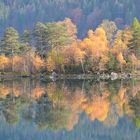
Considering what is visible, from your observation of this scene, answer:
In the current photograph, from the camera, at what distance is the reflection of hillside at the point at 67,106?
36.8m

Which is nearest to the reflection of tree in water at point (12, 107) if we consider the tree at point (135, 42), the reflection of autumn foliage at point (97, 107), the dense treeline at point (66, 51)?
the reflection of autumn foliage at point (97, 107)

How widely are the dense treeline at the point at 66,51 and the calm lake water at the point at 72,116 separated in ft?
114

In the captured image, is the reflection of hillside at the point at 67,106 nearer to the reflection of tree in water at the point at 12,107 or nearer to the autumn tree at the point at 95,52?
the reflection of tree in water at the point at 12,107

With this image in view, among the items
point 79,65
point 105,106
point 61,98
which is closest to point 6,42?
point 79,65

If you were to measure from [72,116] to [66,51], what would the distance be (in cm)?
5599

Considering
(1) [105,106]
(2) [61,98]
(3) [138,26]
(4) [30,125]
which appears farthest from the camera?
(3) [138,26]

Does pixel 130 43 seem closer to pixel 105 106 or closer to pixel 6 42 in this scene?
pixel 6 42

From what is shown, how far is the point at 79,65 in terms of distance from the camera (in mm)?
90250

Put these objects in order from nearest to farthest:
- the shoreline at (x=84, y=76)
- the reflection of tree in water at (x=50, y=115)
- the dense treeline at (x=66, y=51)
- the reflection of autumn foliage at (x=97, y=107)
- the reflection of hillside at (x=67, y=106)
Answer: the reflection of tree in water at (x=50, y=115) < the reflection of hillside at (x=67, y=106) < the reflection of autumn foliage at (x=97, y=107) < the shoreline at (x=84, y=76) < the dense treeline at (x=66, y=51)

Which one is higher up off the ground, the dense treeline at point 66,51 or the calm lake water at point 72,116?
the dense treeline at point 66,51

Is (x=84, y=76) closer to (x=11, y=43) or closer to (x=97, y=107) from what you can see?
(x=11, y=43)

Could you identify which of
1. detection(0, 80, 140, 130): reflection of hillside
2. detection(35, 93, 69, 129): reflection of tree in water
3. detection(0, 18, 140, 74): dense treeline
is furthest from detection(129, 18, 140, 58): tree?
detection(35, 93, 69, 129): reflection of tree in water

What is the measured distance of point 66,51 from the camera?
93.6 m

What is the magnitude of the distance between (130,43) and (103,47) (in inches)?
260
